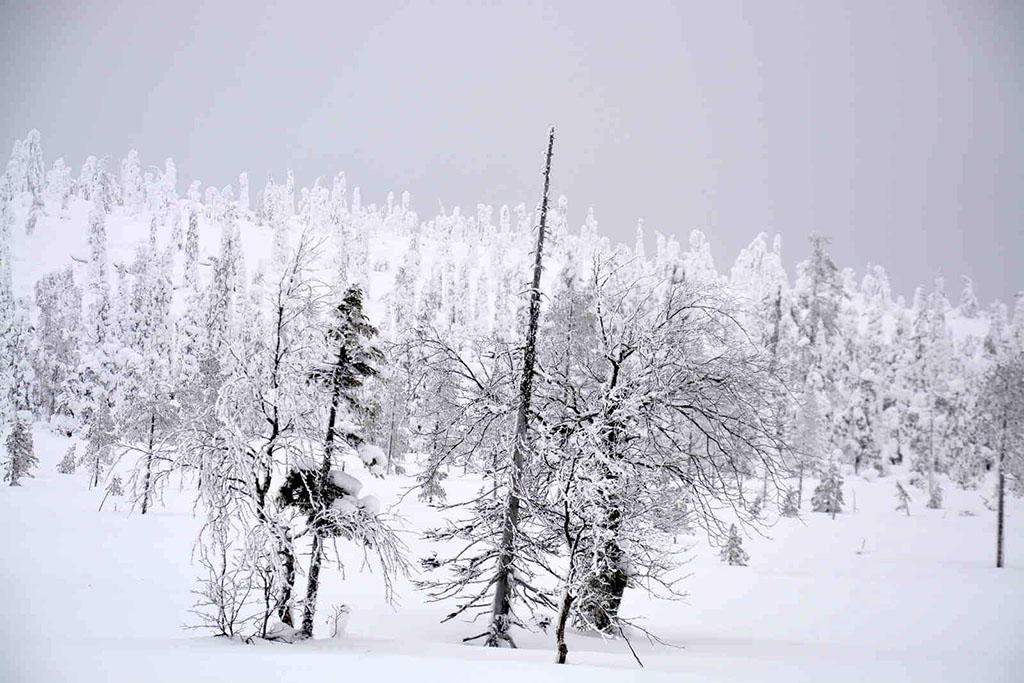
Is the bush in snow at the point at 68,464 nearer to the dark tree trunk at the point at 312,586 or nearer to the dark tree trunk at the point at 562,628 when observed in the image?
the dark tree trunk at the point at 312,586

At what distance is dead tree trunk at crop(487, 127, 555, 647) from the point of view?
34.5 feet

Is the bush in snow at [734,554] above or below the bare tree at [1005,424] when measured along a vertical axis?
below

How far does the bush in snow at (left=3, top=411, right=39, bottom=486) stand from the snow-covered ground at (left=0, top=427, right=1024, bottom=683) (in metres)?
1.38

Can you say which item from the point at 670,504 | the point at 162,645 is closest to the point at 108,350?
the point at 162,645

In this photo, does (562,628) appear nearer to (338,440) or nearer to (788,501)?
(788,501)

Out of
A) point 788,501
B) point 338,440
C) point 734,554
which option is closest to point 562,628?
point 788,501

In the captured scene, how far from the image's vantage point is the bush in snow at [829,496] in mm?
38719

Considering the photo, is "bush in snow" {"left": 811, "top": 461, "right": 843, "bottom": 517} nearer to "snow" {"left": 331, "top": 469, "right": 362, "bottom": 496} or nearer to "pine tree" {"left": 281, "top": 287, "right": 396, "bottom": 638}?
"pine tree" {"left": 281, "top": 287, "right": 396, "bottom": 638}

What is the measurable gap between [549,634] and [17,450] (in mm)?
33577

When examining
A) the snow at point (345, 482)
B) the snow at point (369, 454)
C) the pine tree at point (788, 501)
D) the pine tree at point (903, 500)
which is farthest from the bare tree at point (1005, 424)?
the snow at point (345, 482)

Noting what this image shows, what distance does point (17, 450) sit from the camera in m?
31.5

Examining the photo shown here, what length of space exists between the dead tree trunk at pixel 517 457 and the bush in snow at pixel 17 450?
109 feet

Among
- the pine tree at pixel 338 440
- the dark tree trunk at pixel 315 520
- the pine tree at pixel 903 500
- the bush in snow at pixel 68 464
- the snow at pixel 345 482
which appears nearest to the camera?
the dark tree trunk at pixel 315 520

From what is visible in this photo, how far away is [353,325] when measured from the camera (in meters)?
11.5
